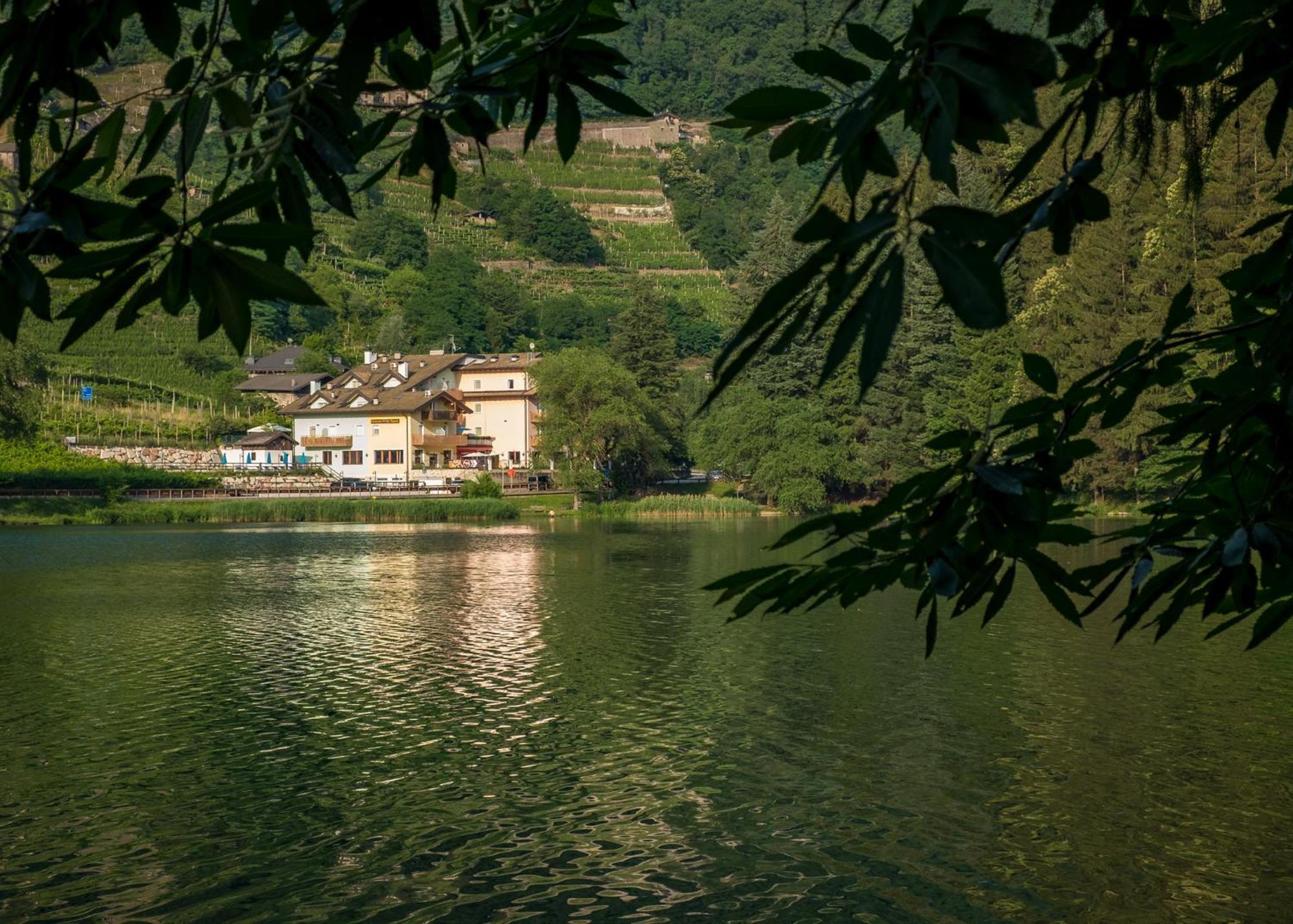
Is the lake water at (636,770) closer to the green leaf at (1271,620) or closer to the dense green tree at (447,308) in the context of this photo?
the green leaf at (1271,620)

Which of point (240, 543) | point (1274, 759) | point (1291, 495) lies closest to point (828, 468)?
point (240, 543)

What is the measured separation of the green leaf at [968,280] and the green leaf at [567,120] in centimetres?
144

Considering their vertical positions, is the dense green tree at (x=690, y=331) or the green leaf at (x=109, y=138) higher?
the dense green tree at (x=690, y=331)

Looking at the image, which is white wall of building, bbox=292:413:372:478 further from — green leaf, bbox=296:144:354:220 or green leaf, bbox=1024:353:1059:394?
green leaf, bbox=296:144:354:220

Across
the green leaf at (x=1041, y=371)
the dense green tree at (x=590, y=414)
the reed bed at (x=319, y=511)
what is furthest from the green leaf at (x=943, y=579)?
the dense green tree at (x=590, y=414)

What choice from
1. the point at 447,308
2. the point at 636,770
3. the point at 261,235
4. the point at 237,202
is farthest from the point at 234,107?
the point at 447,308

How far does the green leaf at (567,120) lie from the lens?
9.61 ft

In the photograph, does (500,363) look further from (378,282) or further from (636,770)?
(636,770)

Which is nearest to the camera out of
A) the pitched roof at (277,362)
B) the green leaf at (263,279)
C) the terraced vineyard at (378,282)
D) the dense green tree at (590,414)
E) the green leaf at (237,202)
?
the green leaf at (263,279)

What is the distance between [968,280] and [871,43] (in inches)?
31.3

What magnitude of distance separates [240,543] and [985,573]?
46.3 m

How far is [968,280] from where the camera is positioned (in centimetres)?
158

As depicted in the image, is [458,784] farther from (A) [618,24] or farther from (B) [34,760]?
(A) [618,24]

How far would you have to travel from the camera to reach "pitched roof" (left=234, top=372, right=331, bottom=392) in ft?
313
